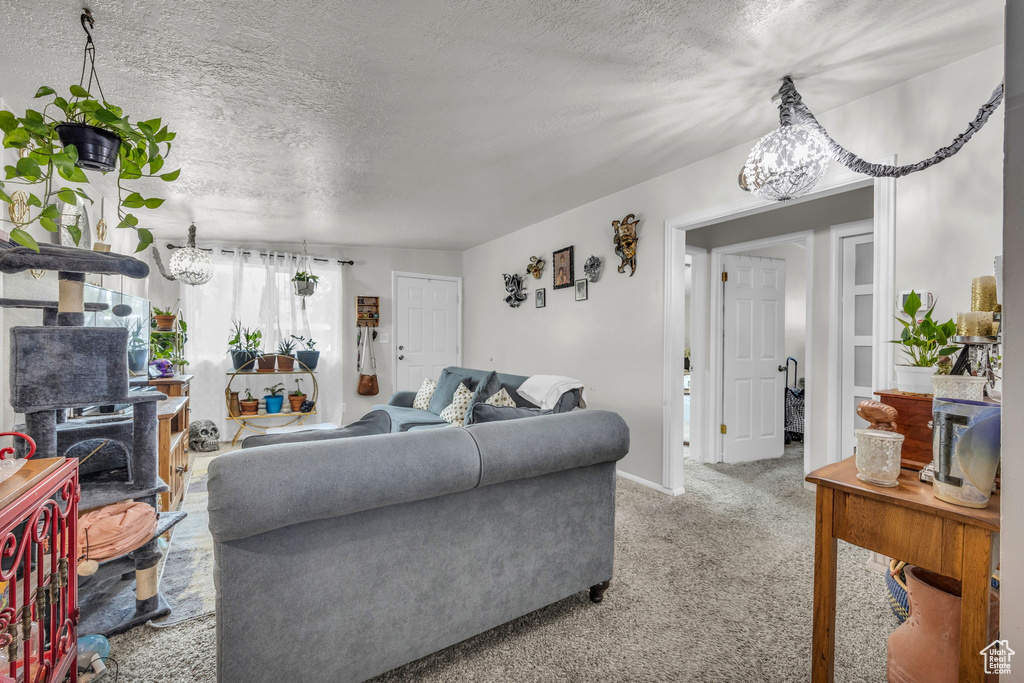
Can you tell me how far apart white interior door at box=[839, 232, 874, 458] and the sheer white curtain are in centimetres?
502

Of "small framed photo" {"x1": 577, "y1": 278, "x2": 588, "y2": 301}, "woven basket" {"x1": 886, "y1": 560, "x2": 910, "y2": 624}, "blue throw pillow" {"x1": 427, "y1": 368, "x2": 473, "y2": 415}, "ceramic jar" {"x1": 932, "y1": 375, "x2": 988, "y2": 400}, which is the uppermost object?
"small framed photo" {"x1": 577, "y1": 278, "x2": 588, "y2": 301}

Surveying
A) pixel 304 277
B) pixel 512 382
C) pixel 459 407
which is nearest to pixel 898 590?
pixel 512 382

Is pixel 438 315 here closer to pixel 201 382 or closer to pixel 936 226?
pixel 201 382

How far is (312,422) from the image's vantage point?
5559mm

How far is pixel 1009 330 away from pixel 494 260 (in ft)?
16.3

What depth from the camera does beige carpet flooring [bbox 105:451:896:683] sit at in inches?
61.5

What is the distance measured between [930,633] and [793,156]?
5.94 feet

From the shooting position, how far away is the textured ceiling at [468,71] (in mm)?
1679

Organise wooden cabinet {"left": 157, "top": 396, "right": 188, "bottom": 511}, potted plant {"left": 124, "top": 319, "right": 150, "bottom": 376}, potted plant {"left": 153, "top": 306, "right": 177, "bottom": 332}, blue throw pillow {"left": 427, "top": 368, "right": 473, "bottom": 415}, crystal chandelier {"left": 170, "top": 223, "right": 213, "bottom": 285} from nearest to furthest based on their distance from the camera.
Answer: wooden cabinet {"left": 157, "top": 396, "right": 188, "bottom": 511}
potted plant {"left": 124, "top": 319, "right": 150, "bottom": 376}
blue throw pillow {"left": 427, "top": 368, "right": 473, "bottom": 415}
crystal chandelier {"left": 170, "top": 223, "right": 213, "bottom": 285}
potted plant {"left": 153, "top": 306, "right": 177, "bottom": 332}

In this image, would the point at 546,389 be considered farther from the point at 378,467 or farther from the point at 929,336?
the point at 929,336

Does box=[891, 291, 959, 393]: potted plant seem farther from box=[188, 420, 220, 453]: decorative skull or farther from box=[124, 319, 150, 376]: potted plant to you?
box=[188, 420, 220, 453]: decorative skull

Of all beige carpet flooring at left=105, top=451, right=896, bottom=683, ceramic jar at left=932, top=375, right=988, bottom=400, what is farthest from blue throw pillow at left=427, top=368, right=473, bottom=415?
ceramic jar at left=932, top=375, right=988, bottom=400

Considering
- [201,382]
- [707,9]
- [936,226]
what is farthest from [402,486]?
[201,382]

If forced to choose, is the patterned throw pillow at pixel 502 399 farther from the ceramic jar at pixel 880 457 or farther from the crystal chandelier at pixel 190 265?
the crystal chandelier at pixel 190 265
